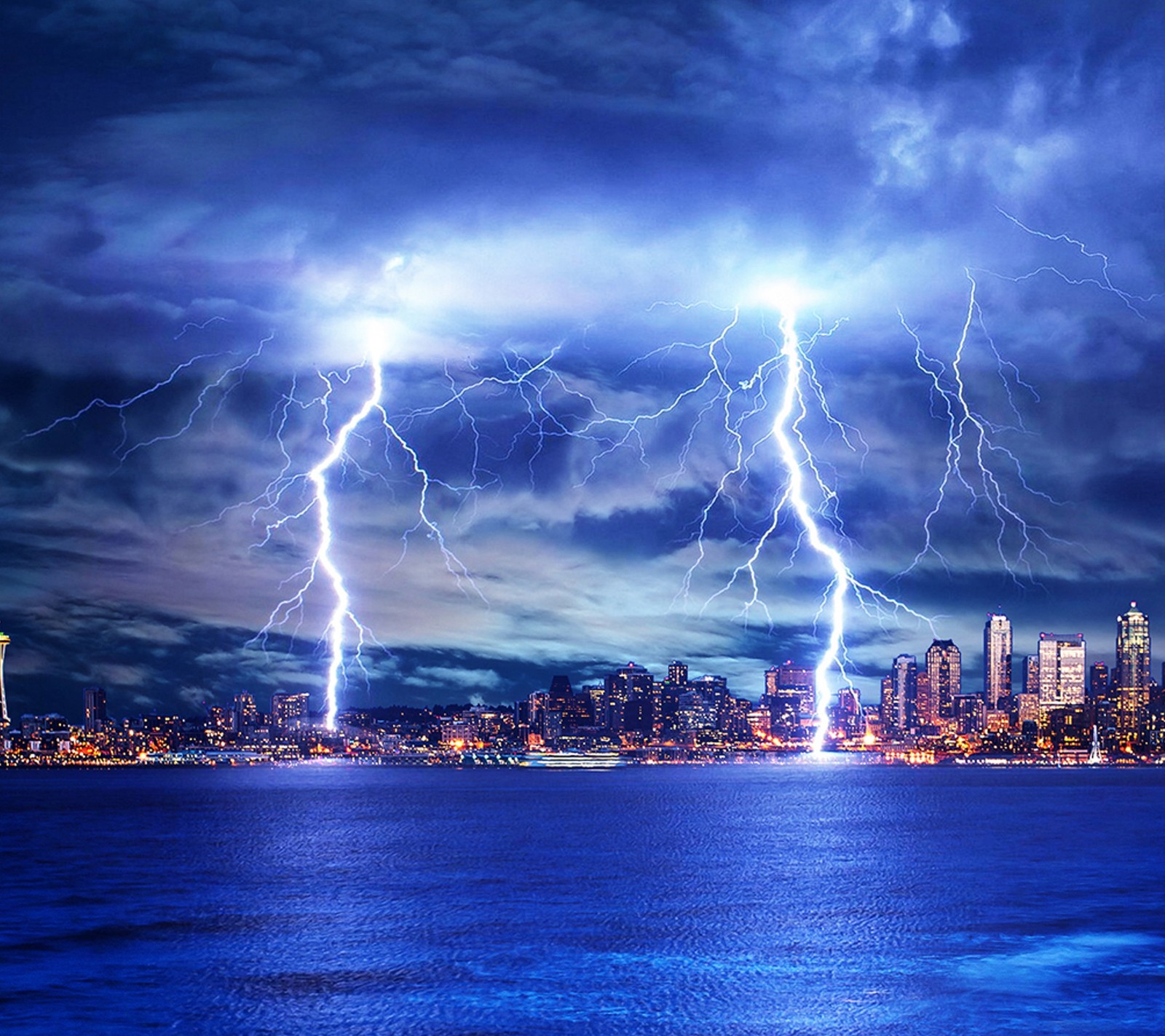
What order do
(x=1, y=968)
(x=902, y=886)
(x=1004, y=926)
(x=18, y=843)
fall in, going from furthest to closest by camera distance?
(x=18, y=843), (x=902, y=886), (x=1004, y=926), (x=1, y=968)

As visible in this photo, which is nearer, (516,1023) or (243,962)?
(516,1023)

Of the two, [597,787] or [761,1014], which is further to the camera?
[597,787]

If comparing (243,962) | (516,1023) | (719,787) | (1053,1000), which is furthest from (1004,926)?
(719,787)

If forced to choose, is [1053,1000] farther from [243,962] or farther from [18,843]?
[18,843]

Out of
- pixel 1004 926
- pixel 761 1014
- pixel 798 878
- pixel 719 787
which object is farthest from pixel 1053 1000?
pixel 719 787

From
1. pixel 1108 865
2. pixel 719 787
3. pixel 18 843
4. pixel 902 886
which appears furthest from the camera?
pixel 719 787

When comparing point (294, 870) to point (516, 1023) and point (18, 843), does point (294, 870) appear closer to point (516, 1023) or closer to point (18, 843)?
point (18, 843)
